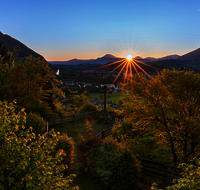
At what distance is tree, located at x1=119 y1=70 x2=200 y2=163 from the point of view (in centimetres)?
739

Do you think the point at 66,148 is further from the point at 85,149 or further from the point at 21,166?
the point at 21,166

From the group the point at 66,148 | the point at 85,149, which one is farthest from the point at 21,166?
the point at 85,149

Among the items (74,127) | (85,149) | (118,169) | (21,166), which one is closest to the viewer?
(21,166)

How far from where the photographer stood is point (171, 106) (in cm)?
774

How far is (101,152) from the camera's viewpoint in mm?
8703

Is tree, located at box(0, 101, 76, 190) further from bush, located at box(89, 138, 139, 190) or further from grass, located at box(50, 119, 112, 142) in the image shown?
grass, located at box(50, 119, 112, 142)

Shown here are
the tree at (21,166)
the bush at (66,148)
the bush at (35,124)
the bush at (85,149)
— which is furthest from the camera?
the bush at (35,124)

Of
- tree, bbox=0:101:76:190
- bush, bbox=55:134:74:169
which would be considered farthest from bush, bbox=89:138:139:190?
tree, bbox=0:101:76:190

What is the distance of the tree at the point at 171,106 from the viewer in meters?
7.39

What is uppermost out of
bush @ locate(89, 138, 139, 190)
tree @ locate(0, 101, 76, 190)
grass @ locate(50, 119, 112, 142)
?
tree @ locate(0, 101, 76, 190)

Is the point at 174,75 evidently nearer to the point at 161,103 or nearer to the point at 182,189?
the point at 161,103

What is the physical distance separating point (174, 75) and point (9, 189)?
817cm

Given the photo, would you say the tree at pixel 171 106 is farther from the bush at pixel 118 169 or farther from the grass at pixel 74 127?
the grass at pixel 74 127

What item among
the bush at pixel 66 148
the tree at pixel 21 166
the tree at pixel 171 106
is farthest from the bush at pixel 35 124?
the tree at pixel 21 166
